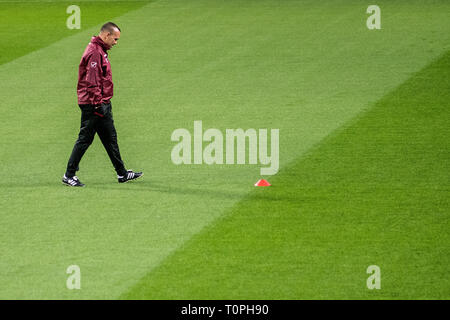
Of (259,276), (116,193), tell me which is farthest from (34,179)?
(259,276)

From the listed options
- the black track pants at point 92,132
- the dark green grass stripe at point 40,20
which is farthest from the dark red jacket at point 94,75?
the dark green grass stripe at point 40,20

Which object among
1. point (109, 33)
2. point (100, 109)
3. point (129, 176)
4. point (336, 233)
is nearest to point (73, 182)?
point (129, 176)

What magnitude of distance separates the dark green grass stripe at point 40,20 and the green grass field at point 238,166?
7 cm

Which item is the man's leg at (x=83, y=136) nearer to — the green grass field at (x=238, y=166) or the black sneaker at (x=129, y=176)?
the green grass field at (x=238, y=166)

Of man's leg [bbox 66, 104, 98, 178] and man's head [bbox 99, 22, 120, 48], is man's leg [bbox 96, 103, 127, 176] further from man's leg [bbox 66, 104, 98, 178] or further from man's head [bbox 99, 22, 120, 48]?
man's head [bbox 99, 22, 120, 48]

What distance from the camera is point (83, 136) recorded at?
1300cm

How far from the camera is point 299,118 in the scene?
1650 cm

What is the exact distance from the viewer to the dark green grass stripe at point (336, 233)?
9.70 m

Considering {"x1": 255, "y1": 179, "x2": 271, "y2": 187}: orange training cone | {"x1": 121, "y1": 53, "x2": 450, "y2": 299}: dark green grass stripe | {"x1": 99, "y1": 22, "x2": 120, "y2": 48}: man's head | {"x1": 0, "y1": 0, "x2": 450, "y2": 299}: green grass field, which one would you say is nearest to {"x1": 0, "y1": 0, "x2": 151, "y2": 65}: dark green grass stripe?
{"x1": 0, "y1": 0, "x2": 450, "y2": 299}: green grass field

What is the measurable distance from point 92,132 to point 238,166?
2097 millimetres

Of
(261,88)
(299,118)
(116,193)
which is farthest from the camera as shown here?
(261,88)

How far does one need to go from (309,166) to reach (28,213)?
12.7 feet
